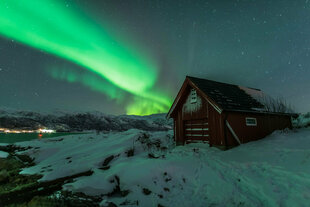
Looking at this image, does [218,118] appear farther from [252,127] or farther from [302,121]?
[302,121]

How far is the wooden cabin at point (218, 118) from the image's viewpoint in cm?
1030

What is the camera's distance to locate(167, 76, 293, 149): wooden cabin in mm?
10297

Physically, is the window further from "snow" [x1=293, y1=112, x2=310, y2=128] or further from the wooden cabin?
"snow" [x1=293, y1=112, x2=310, y2=128]

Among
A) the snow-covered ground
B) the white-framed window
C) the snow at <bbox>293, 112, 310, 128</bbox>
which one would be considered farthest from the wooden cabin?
the snow-covered ground

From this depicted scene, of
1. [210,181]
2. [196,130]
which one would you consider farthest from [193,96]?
[210,181]

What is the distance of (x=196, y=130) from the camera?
496 inches

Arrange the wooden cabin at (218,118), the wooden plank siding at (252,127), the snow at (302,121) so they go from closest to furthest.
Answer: the wooden cabin at (218,118) < the wooden plank siding at (252,127) < the snow at (302,121)

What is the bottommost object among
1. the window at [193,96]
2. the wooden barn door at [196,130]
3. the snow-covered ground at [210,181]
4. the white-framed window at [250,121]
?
the snow-covered ground at [210,181]

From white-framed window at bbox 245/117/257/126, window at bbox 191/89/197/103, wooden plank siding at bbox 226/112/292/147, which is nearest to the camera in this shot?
wooden plank siding at bbox 226/112/292/147

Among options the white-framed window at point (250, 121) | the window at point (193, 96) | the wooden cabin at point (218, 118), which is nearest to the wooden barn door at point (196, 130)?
the wooden cabin at point (218, 118)

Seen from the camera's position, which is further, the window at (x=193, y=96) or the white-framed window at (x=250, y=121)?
the window at (x=193, y=96)

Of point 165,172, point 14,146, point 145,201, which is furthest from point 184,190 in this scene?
point 14,146

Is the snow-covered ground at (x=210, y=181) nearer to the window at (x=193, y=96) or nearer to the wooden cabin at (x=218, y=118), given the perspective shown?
the wooden cabin at (x=218, y=118)

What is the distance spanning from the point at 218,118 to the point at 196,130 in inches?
105
